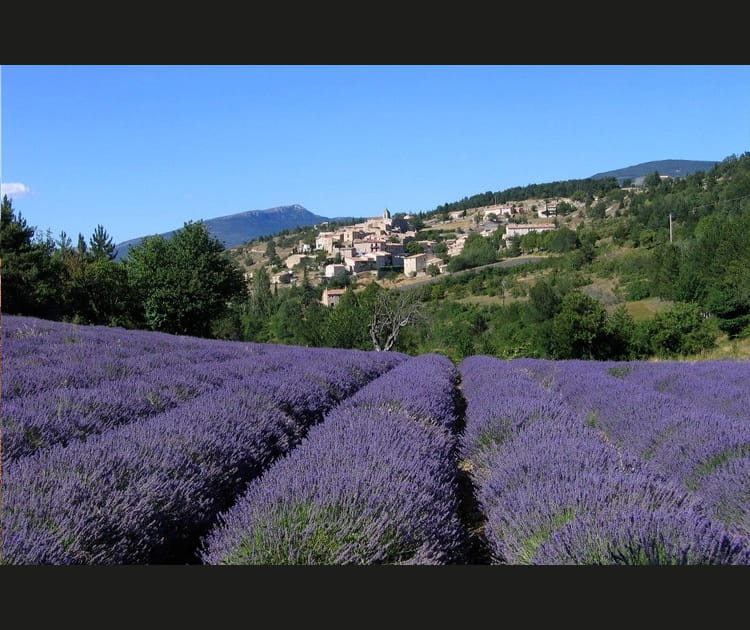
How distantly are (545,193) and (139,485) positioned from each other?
448ft

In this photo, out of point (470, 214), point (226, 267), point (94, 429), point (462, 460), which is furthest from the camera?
point (470, 214)

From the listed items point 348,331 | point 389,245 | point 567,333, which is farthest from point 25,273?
point 389,245

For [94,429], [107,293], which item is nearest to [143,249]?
[107,293]

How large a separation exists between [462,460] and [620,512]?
2.59 metres

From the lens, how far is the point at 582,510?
242 centimetres

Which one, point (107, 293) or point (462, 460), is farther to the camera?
point (107, 293)

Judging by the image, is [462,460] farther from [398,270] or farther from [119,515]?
[398,270]

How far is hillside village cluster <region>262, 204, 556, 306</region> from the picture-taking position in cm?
9012

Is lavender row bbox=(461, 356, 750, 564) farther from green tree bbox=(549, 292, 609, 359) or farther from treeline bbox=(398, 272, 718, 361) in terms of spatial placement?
green tree bbox=(549, 292, 609, 359)

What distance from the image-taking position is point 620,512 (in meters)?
2.28

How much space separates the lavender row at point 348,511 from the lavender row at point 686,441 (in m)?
1.43

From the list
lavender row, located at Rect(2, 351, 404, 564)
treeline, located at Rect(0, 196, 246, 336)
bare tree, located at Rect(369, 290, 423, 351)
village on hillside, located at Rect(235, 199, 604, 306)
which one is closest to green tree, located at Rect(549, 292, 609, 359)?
bare tree, located at Rect(369, 290, 423, 351)

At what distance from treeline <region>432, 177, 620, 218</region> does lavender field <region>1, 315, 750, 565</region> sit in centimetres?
10971

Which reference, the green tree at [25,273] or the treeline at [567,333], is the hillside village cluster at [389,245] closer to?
the treeline at [567,333]
